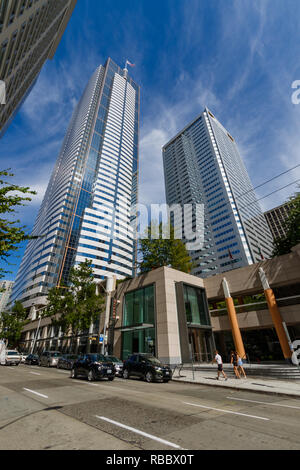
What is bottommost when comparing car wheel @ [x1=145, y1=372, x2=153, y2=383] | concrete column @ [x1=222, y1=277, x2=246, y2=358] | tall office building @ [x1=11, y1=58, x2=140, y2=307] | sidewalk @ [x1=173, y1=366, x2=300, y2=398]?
sidewalk @ [x1=173, y1=366, x2=300, y2=398]

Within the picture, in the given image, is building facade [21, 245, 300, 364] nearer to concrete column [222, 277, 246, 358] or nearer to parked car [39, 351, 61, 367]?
concrete column [222, 277, 246, 358]

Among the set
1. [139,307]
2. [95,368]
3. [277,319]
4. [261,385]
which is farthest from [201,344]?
[95,368]

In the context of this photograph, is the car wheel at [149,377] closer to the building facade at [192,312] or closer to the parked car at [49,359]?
the building facade at [192,312]

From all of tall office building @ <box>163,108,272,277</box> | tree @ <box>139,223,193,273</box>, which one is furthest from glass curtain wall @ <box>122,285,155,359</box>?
tall office building @ <box>163,108,272,277</box>

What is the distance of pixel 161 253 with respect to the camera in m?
31.9

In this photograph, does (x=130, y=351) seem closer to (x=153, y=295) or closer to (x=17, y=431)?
(x=153, y=295)

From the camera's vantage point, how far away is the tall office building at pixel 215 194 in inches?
4219

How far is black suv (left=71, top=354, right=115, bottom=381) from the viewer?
1379 cm

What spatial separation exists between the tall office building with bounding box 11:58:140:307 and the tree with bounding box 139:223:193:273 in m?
40.5

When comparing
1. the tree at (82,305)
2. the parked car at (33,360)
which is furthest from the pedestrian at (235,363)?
the parked car at (33,360)

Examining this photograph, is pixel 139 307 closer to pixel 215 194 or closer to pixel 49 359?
pixel 49 359

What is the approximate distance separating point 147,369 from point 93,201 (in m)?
85.0

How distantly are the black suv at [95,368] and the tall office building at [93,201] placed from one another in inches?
2195

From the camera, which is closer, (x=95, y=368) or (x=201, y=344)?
(x=95, y=368)
